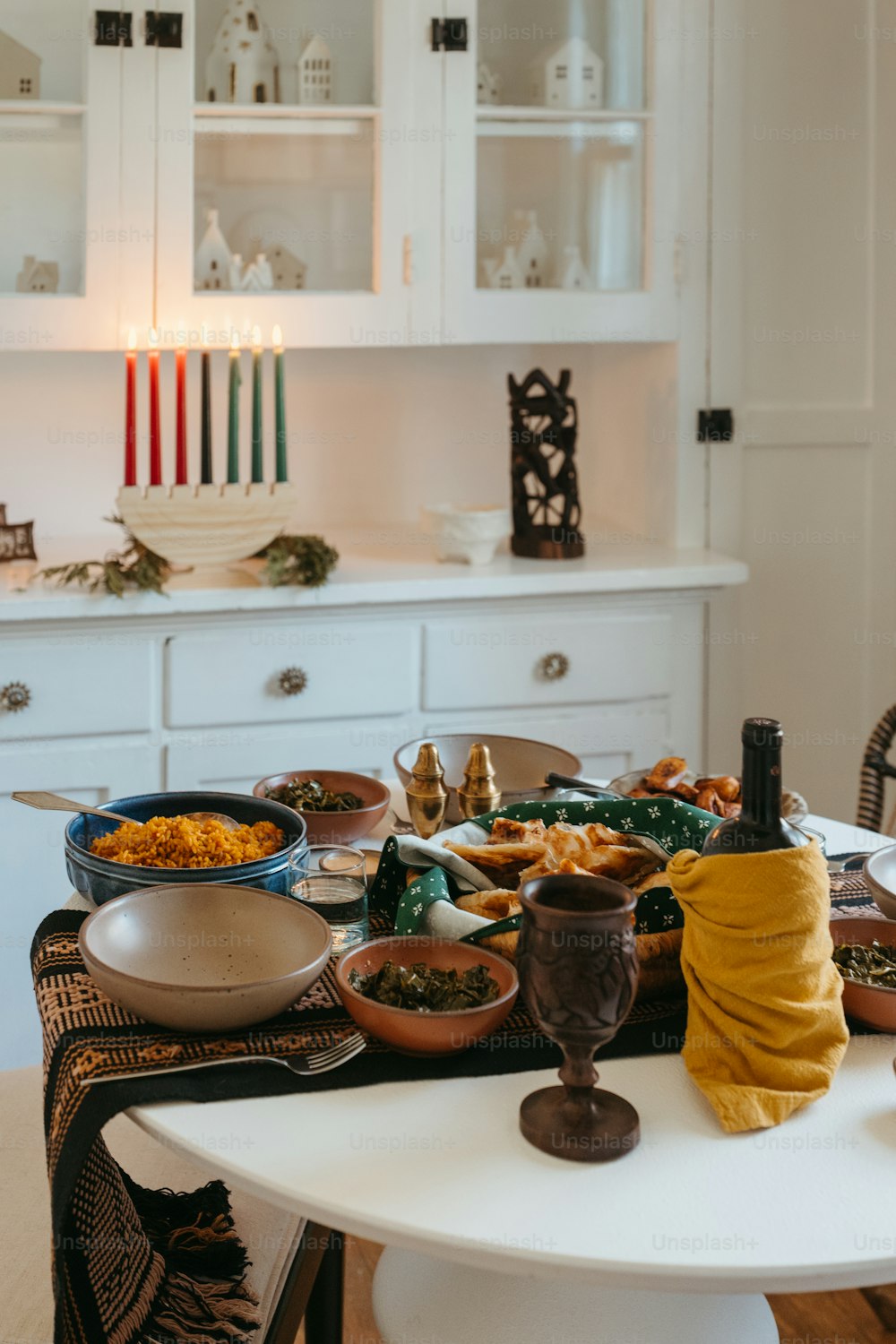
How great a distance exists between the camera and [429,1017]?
1.07m

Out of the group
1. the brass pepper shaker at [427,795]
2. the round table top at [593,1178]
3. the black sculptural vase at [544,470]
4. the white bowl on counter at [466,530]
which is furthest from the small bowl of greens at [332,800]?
the black sculptural vase at [544,470]

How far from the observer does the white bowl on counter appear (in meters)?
2.70

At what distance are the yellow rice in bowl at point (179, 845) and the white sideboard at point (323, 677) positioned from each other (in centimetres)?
114

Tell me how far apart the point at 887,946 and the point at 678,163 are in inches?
77.3

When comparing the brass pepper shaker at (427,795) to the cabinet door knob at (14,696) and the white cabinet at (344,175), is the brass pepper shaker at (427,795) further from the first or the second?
the white cabinet at (344,175)

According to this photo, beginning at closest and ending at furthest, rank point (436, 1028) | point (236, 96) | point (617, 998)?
point (617, 998) < point (436, 1028) < point (236, 96)

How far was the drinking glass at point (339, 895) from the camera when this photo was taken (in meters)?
1.29

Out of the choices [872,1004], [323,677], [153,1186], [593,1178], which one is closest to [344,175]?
[323,677]

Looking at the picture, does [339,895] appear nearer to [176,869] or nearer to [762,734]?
[176,869]

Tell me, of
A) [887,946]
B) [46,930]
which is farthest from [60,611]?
[887,946]

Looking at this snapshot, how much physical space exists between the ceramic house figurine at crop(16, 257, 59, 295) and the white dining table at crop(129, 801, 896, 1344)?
6.36 ft

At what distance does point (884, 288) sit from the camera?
2752 millimetres

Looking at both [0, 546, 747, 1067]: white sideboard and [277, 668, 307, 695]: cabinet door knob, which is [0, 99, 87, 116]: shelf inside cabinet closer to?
[0, 546, 747, 1067]: white sideboard

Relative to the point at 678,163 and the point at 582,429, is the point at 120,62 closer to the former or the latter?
the point at 678,163
